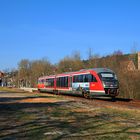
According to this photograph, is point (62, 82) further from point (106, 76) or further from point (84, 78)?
point (106, 76)

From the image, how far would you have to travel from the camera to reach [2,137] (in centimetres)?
891

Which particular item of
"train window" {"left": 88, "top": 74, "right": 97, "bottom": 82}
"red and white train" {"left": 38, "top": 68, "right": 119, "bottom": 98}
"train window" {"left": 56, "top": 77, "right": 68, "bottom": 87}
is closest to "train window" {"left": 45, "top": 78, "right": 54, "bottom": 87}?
"train window" {"left": 56, "top": 77, "right": 68, "bottom": 87}

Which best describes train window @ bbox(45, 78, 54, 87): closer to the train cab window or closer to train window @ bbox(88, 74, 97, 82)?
the train cab window

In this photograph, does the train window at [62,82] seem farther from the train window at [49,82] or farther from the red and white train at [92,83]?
the train window at [49,82]

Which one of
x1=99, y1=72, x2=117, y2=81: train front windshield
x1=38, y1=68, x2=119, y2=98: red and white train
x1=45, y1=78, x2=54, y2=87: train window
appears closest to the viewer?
x1=38, y1=68, x2=119, y2=98: red and white train

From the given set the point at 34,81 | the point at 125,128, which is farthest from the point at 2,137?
the point at 34,81

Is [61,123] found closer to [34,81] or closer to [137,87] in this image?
[137,87]

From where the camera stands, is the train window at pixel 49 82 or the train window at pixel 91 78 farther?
the train window at pixel 49 82

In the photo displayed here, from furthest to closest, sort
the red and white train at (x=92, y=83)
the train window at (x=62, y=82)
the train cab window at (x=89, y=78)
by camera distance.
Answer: the train window at (x=62, y=82) < the train cab window at (x=89, y=78) < the red and white train at (x=92, y=83)

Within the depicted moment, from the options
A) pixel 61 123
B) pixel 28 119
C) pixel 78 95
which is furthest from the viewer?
pixel 78 95

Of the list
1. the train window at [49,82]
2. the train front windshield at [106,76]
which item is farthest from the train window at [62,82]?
the train front windshield at [106,76]

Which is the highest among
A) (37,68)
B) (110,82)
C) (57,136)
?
(37,68)

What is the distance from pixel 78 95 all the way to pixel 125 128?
26.9m

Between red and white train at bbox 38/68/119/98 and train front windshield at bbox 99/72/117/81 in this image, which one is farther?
train front windshield at bbox 99/72/117/81
